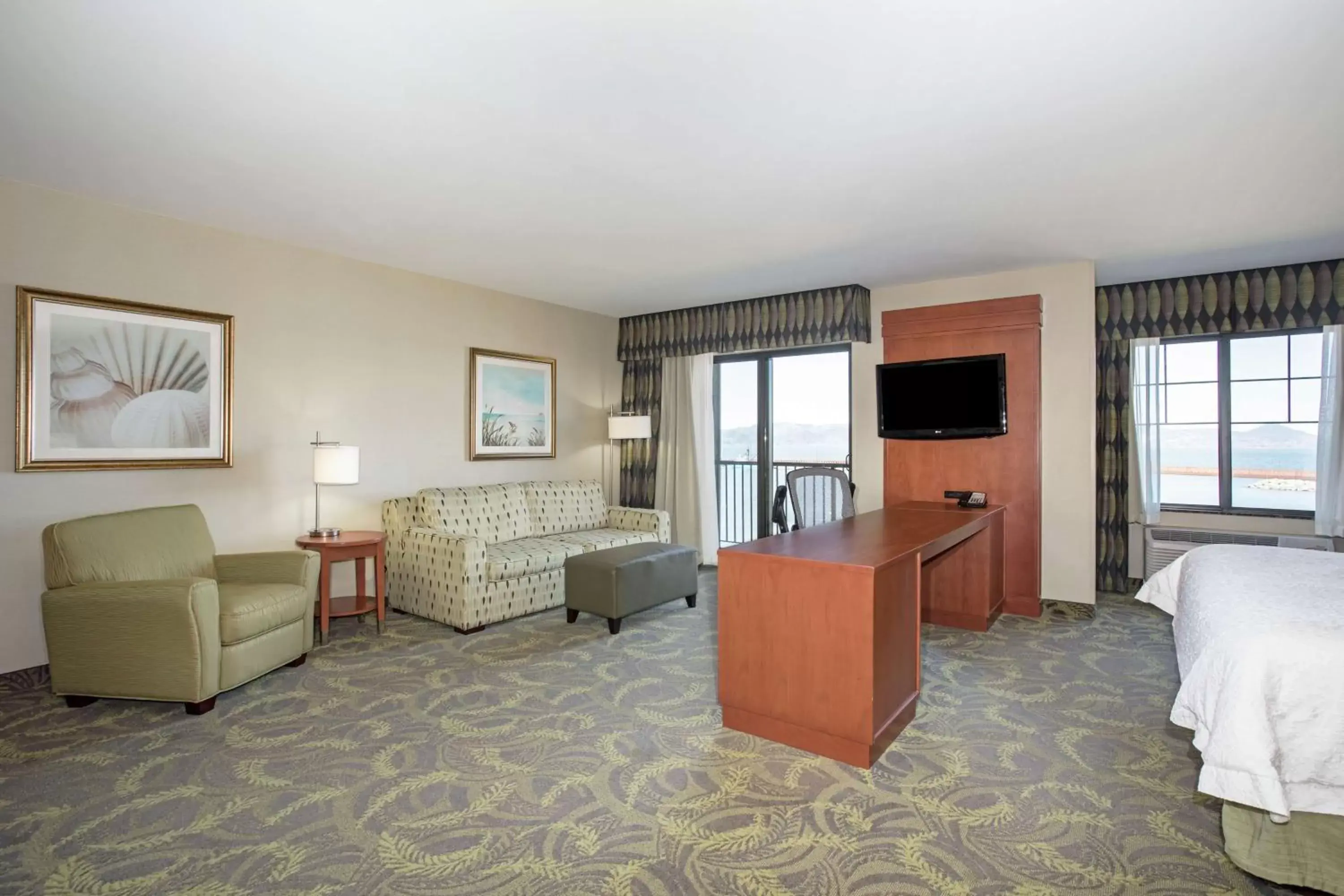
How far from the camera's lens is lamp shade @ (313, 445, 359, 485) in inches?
161

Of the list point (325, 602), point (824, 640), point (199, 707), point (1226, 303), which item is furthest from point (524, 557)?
point (1226, 303)

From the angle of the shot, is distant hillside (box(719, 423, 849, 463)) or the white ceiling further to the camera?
Result: distant hillside (box(719, 423, 849, 463))

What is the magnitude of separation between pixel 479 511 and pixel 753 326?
276 centimetres

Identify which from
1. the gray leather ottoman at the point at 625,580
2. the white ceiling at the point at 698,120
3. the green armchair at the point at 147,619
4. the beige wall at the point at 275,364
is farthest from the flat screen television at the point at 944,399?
the green armchair at the point at 147,619

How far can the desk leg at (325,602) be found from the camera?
394cm

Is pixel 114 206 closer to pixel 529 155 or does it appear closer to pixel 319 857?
pixel 529 155

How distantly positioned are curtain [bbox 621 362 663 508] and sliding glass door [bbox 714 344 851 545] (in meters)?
0.59

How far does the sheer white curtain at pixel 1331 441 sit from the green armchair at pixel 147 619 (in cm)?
662

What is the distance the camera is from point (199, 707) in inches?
117

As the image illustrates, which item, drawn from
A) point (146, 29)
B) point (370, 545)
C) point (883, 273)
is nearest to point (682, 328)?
point (883, 273)

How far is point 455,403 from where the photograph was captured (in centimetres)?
536

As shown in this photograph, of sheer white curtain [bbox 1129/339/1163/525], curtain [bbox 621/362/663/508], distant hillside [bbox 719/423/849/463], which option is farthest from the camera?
curtain [bbox 621/362/663/508]

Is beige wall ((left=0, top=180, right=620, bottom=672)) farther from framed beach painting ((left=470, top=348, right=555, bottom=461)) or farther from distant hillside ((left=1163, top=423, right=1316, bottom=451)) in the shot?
distant hillside ((left=1163, top=423, right=1316, bottom=451))

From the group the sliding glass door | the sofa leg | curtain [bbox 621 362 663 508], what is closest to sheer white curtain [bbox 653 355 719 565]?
curtain [bbox 621 362 663 508]
